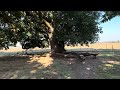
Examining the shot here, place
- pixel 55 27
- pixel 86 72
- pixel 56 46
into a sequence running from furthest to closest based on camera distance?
pixel 56 46 → pixel 55 27 → pixel 86 72

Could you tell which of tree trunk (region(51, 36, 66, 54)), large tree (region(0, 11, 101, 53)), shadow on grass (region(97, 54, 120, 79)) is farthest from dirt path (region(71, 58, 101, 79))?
tree trunk (region(51, 36, 66, 54))

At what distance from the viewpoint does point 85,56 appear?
1959cm

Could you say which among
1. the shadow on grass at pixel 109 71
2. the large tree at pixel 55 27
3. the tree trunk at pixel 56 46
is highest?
the large tree at pixel 55 27

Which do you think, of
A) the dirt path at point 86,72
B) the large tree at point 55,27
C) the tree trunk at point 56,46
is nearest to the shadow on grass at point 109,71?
the dirt path at point 86,72

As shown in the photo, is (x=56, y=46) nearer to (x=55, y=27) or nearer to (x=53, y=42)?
(x=53, y=42)

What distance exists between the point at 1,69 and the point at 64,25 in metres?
8.19

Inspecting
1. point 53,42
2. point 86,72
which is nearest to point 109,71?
point 86,72

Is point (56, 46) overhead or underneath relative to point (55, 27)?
underneath

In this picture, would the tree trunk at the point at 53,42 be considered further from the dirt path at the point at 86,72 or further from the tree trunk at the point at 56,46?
the dirt path at the point at 86,72

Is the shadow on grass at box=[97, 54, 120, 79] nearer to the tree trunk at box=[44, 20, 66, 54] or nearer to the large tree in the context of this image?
the large tree

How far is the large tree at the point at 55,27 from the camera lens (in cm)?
2000

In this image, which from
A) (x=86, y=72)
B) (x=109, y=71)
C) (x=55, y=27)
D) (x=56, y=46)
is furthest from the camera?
(x=56, y=46)

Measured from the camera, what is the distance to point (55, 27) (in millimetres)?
21328
